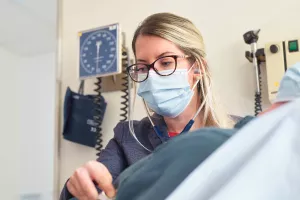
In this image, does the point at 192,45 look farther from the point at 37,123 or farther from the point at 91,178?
the point at 37,123

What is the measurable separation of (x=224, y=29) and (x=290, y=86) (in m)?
1.30

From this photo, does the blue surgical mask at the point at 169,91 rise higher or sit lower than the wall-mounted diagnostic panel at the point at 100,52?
lower

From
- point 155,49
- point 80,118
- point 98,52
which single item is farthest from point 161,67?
point 80,118

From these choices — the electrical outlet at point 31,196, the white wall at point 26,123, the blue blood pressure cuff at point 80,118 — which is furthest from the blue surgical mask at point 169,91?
the electrical outlet at point 31,196

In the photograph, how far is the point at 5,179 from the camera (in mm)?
2061

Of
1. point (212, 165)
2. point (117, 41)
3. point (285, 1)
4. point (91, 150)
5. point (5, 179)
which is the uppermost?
point (285, 1)

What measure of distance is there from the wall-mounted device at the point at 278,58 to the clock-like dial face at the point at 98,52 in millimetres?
739

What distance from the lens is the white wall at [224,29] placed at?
158 cm

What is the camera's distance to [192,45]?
1271 mm

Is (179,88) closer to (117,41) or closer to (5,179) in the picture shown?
(117,41)

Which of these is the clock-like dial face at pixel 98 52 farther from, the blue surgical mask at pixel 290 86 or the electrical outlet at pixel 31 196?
the blue surgical mask at pixel 290 86

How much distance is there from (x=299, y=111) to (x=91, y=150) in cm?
164

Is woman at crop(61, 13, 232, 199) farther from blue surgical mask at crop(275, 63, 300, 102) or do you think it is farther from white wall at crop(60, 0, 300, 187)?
blue surgical mask at crop(275, 63, 300, 102)

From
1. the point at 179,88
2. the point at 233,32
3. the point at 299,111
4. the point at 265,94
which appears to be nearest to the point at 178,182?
the point at 299,111
